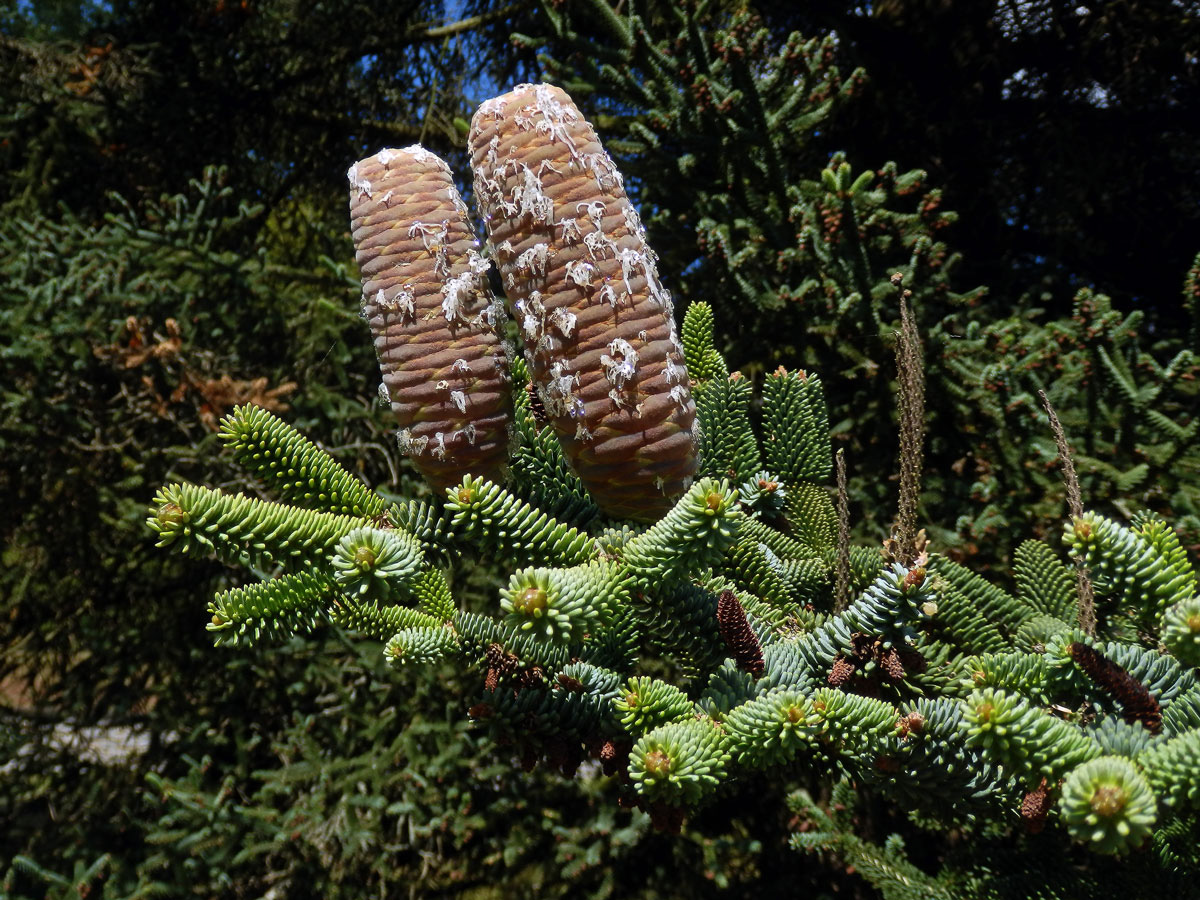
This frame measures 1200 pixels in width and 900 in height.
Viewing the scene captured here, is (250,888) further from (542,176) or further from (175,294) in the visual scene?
(542,176)

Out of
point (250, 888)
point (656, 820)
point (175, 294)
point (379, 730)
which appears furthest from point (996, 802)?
point (175, 294)

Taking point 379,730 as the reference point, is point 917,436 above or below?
above

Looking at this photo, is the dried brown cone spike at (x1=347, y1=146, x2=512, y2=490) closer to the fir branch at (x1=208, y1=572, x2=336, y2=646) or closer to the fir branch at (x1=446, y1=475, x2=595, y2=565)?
the fir branch at (x1=446, y1=475, x2=595, y2=565)

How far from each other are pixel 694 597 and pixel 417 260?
48cm

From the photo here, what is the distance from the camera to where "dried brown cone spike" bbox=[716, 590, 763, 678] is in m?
0.83

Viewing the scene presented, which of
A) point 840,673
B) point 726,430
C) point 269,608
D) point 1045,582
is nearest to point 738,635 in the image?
point 840,673

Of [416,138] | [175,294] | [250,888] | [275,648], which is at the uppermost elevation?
[416,138]

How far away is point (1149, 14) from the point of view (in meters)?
2.61

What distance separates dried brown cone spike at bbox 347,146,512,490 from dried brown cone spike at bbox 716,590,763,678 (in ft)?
0.98

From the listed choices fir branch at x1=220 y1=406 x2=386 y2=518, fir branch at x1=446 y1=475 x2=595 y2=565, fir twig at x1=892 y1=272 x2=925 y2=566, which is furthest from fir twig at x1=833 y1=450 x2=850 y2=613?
fir branch at x1=220 y1=406 x2=386 y2=518

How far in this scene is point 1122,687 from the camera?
2.47ft

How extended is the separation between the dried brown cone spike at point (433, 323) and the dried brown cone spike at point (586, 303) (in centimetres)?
5

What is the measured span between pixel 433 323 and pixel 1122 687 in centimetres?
78

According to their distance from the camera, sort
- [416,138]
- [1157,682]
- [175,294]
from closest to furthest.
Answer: [1157,682]
[175,294]
[416,138]
